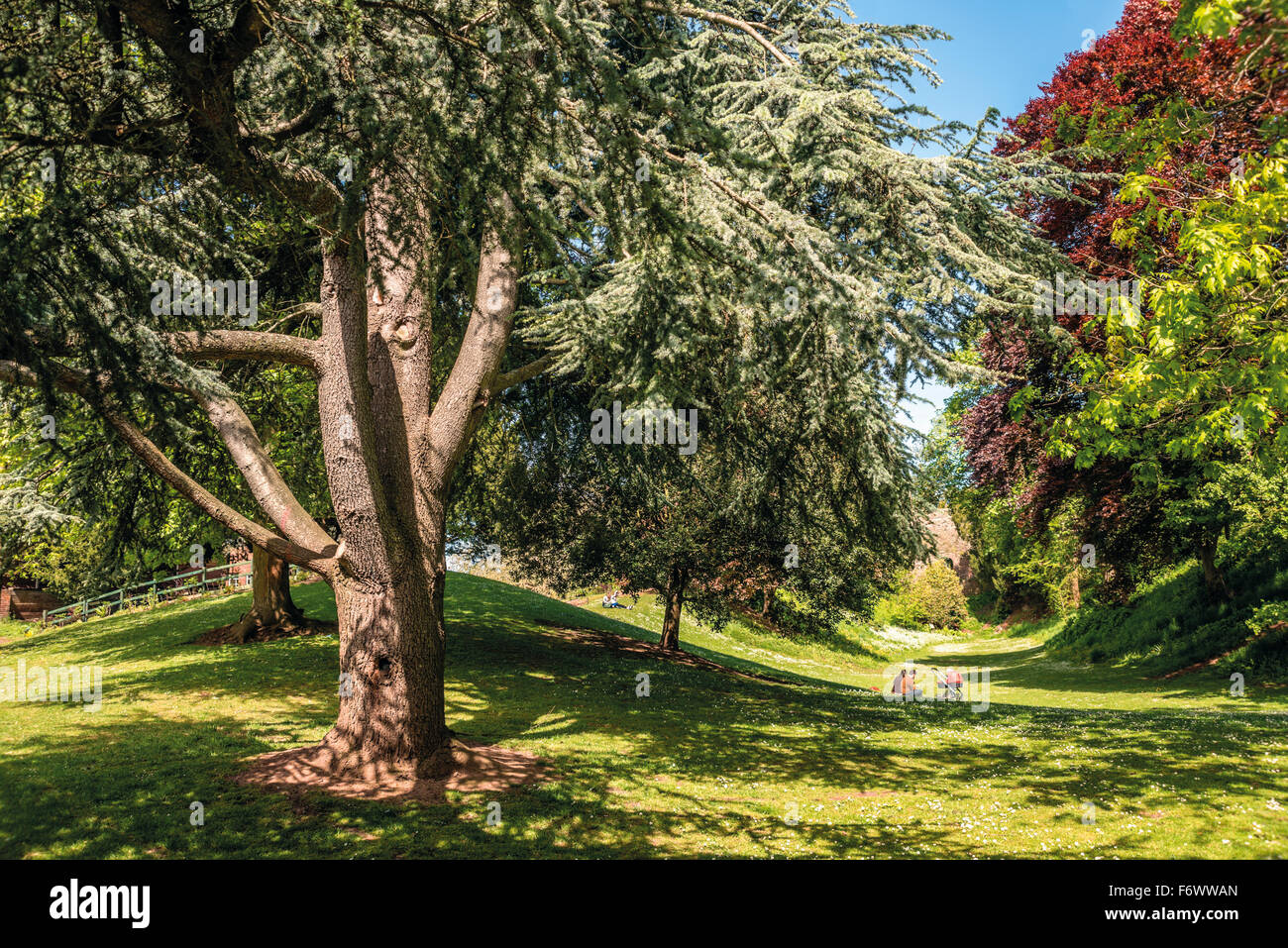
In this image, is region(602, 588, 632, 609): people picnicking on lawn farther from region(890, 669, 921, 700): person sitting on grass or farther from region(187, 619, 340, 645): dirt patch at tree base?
region(187, 619, 340, 645): dirt patch at tree base

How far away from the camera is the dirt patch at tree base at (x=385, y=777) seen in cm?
714

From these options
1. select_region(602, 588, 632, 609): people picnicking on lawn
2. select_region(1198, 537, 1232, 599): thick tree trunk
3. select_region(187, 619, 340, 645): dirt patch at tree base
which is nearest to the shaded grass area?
select_region(1198, 537, 1232, 599): thick tree trunk

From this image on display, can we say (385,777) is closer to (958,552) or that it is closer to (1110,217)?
(1110,217)

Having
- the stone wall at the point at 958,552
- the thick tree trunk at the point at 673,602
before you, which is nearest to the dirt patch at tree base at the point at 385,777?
the thick tree trunk at the point at 673,602

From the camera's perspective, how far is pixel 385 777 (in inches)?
291

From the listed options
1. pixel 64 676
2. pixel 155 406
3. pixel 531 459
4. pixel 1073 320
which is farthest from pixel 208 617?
pixel 1073 320

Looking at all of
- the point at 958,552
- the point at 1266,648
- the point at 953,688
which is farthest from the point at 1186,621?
the point at 958,552

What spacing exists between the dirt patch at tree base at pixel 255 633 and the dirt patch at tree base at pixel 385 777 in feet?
31.0

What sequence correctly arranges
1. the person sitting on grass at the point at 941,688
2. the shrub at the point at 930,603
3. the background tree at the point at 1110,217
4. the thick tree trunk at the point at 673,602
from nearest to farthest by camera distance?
the background tree at the point at 1110,217 → the person sitting on grass at the point at 941,688 → the thick tree trunk at the point at 673,602 → the shrub at the point at 930,603

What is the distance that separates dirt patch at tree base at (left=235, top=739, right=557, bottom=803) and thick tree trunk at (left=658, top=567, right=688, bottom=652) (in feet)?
33.1

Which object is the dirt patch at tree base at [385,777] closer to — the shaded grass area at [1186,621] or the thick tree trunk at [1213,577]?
the shaded grass area at [1186,621]

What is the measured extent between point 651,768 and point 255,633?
11856 mm
